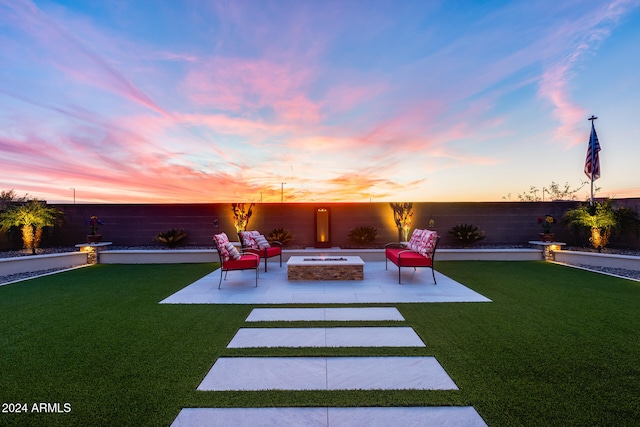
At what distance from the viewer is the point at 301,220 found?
989 centimetres

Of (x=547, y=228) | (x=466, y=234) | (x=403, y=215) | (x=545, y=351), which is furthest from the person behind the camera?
(x=403, y=215)

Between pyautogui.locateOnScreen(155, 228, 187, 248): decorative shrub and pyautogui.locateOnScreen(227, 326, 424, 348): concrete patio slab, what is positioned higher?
pyautogui.locateOnScreen(155, 228, 187, 248): decorative shrub

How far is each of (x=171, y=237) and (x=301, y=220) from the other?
4420mm

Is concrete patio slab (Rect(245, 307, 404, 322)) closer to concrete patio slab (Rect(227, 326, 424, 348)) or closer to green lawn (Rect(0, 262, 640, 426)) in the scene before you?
green lawn (Rect(0, 262, 640, 426))

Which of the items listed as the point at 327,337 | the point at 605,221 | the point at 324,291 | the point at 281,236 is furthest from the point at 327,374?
the point at 605,221

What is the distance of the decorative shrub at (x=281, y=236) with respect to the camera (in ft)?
30.3

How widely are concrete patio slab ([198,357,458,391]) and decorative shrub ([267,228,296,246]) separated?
21.9 ft

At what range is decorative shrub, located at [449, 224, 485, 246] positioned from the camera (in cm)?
931

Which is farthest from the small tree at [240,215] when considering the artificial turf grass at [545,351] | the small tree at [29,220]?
the artificial turf grass at [545,351]

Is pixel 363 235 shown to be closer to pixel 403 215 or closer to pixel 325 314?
pixel 403 215

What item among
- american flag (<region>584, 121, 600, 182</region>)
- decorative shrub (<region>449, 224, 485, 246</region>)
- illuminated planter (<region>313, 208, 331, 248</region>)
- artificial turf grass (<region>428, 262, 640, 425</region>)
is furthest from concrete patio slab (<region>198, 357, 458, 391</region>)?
american flag (<region>584, 121, 600, 182</region>)

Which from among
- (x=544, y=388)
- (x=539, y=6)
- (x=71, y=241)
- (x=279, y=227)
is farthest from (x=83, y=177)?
(x=539, y=6)

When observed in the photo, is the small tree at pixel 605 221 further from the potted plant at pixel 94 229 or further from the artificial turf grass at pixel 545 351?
the potted plant at pixel 94 229

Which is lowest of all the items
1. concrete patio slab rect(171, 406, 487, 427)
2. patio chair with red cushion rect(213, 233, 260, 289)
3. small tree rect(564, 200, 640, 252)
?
concrete patio slab rect(171, 406, 487, 427)
